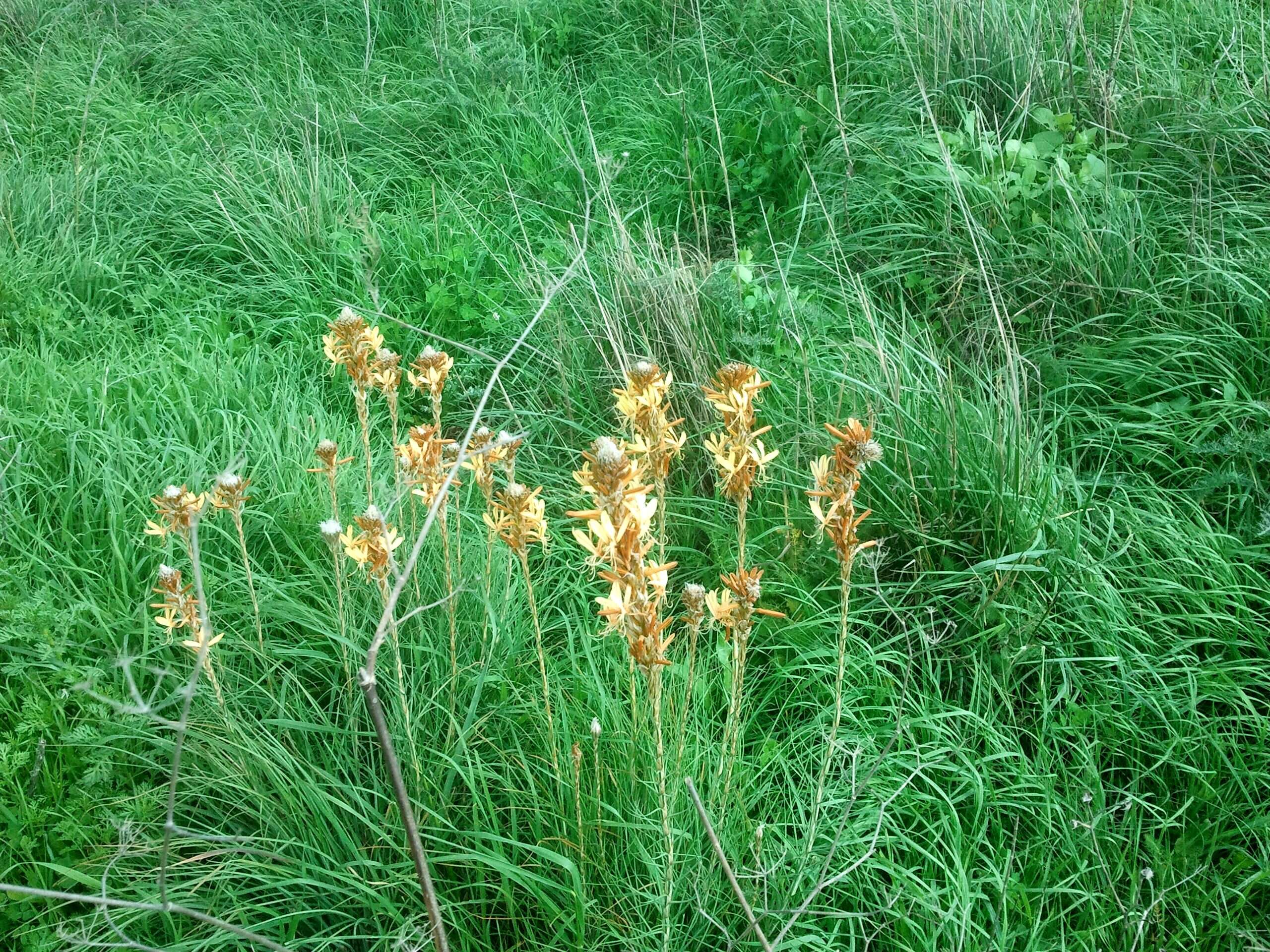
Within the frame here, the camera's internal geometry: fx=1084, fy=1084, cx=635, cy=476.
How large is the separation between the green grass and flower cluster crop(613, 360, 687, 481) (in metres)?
0.52

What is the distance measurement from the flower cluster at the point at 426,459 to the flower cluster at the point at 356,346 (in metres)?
0.20

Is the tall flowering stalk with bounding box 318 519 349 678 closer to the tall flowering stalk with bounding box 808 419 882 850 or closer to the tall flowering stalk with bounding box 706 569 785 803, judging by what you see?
the tall flowering stalk with bounding box 706 569 785 803

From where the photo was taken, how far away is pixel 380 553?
168 centimetres

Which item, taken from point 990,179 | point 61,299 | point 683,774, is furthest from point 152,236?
point 683,774

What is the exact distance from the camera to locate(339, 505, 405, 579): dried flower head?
5.38 feet

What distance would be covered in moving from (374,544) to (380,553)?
0.08ft

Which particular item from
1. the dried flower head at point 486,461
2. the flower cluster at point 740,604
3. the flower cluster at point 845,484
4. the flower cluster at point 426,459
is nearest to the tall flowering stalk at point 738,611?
the flower cluster at point 740,604

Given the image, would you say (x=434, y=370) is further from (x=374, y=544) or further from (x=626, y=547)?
(x=626, y=547)

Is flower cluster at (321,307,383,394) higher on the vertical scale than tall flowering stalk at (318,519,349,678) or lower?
higher

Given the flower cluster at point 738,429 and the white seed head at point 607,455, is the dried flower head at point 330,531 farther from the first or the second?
the white seed head at point 607,455

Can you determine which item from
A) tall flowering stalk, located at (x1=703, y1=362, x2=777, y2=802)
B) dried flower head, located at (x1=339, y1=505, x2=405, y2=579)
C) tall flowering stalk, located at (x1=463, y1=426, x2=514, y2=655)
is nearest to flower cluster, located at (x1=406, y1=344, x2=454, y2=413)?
tall flowering stalk, located at (x1=463, y1=426, x2=514, y2=655)

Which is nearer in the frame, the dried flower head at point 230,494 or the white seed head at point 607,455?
the white seed head at point 607,455

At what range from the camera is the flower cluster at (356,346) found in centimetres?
192

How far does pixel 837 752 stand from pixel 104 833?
4.47ft
